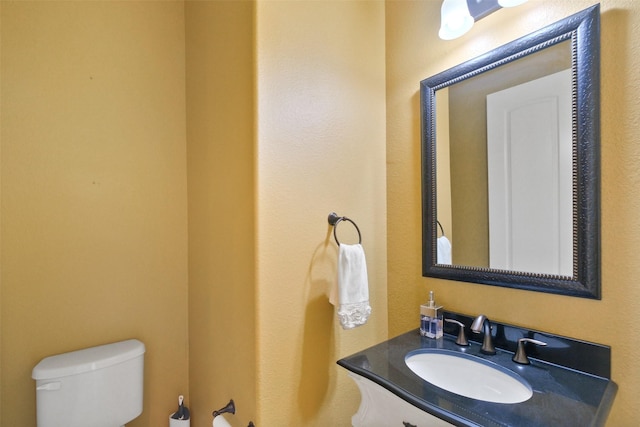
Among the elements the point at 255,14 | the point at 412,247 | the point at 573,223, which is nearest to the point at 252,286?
the point at 412,247

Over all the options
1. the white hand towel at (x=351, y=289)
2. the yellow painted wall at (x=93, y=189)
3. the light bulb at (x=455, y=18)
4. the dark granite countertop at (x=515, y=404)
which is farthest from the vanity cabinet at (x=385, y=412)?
the light bulb at (x=455, y=18)

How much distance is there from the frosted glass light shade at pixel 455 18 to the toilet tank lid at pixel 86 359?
2006 mm

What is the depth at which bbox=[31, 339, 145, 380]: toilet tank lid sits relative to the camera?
3.90 ft

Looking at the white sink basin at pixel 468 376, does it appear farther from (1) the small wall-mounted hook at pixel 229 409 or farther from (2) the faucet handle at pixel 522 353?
(1) the small wall-mounted hook at pixel 229 409

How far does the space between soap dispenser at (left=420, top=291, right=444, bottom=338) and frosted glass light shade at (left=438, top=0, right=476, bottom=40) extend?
1.10 metres

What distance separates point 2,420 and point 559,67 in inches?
102

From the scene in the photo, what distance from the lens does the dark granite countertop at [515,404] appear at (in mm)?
659

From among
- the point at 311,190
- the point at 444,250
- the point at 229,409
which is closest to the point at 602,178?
the point at 444,250

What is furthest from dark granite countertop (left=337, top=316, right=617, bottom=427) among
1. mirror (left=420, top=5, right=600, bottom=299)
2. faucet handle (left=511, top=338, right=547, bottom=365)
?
mirror (left=420, top=5, right=600, bottom=299)

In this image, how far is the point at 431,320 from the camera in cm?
116

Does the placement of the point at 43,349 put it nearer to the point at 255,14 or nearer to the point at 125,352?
the point at 125,352

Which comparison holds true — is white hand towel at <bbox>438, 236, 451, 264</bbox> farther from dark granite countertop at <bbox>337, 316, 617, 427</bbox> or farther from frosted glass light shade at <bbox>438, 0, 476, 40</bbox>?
frosted glass light shade at <bbox>438, 0, 476, 40</bbox>

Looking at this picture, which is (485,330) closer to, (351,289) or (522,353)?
(522,353)

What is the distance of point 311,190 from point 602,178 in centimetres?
92
